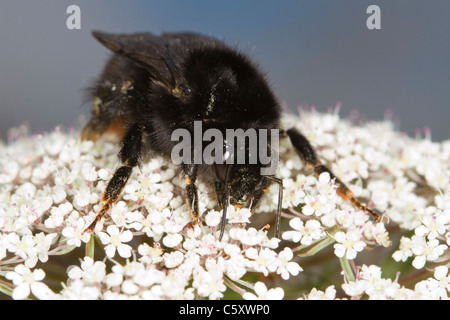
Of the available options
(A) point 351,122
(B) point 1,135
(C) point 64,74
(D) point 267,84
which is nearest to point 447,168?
(A) point 351,122

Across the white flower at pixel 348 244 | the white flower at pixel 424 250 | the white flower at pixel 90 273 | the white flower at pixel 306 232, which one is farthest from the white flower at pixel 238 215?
the white flower at pixel 424 250

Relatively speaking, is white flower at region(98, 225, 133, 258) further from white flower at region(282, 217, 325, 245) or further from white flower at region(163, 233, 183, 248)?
white flower at region(282, 217, 325, 245)

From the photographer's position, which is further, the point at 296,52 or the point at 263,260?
the point at 296,52

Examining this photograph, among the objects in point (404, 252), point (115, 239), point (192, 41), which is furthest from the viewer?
point (192, 41)

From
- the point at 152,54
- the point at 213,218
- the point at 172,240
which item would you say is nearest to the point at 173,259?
the point at 172,240

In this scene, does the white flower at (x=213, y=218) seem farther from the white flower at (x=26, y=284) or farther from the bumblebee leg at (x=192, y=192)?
the white flower at (x=26, y=284)

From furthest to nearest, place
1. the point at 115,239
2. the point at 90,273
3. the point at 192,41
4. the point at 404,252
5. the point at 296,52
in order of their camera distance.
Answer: the point at 296,52 → the point at 192,41 → the point at 404,252 → the point at 115,239 → the point at 90,273

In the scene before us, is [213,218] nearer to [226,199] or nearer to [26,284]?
[226,199]
